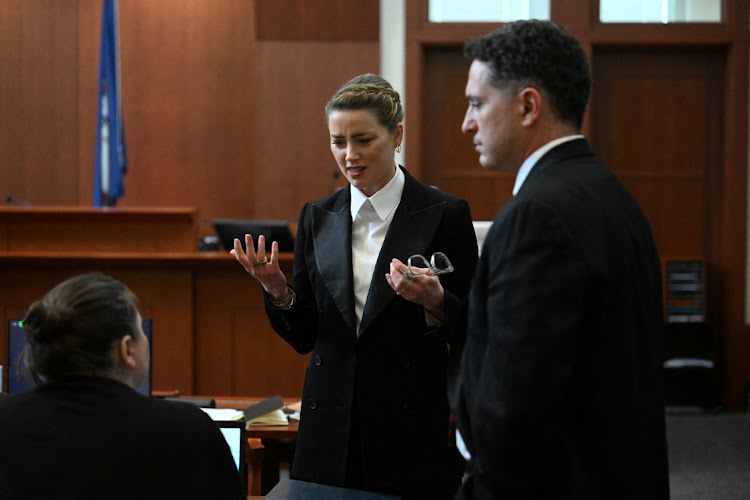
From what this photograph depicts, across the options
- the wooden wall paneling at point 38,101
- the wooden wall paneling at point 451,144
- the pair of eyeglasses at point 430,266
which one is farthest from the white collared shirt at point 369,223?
the wooden wall paneling at point 38,101

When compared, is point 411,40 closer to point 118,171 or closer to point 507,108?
point 118,171

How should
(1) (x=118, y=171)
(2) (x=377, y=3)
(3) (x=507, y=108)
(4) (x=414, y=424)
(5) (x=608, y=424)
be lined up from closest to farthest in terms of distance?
(5) (x=608, y=424) < (3) (x=507, y=108) < (4) (x=414, y=424) < (1) (x=118, y=171) < (2) (x=377, y=3)

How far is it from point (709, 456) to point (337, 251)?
3820 mm

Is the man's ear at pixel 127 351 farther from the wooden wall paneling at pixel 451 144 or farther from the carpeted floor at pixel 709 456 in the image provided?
the wooden wall paneling at pixel 451 144

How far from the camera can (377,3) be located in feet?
22.8

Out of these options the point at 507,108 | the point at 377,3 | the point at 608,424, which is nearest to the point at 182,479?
the point at 608,424

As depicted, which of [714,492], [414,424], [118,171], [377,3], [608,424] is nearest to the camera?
[608,424]

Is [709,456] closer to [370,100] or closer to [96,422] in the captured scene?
[370,100]

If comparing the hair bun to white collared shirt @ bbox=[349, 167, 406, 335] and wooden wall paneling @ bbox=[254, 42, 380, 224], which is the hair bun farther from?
Result: wooden wall paneling @ bbox=[254, 42, 380, 224]

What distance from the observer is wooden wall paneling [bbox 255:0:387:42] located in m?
7.00

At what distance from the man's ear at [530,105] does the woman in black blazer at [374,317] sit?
1.82 ft

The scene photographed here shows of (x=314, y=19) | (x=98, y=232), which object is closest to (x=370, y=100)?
(x=98, y=232)

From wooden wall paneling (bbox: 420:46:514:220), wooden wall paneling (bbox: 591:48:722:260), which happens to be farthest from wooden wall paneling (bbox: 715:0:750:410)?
wooden wall paneling (bbox: 420:46:514:220)

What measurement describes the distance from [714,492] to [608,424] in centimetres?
350
